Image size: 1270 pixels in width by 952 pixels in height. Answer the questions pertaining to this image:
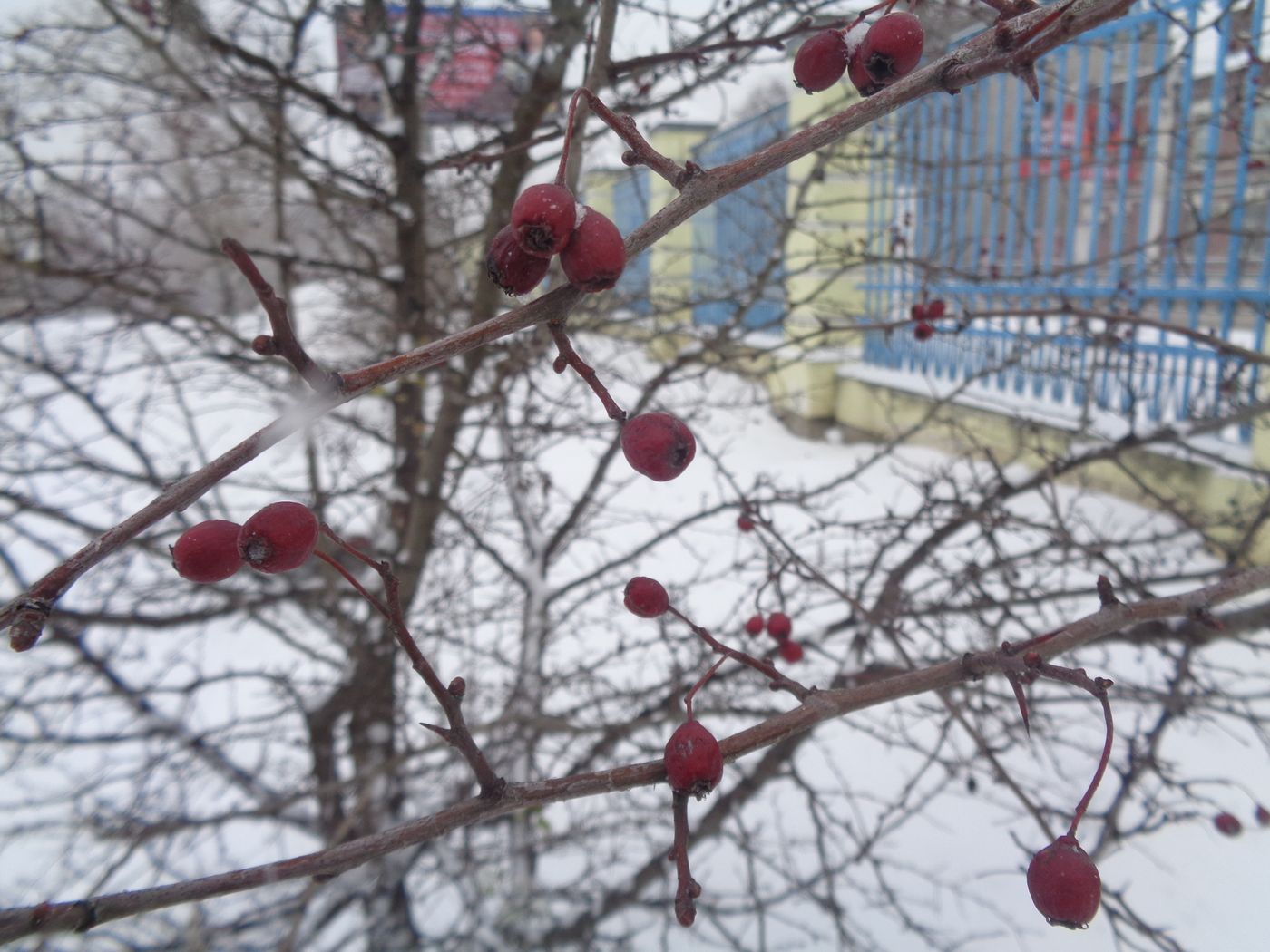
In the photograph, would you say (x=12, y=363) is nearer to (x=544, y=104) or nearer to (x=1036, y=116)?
(x=544, y=104)

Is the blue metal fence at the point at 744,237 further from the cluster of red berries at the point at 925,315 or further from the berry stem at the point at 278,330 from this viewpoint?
the berry stem at the point at 278,330

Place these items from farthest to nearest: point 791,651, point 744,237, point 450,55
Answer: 1. point 744,237
2. point 450,55
3. point 791,651

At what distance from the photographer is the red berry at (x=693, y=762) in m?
0.65

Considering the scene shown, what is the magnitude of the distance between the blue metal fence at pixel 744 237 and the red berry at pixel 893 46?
1702 millimetres

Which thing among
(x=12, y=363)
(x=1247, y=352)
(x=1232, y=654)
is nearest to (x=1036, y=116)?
(x=1232, y=654)

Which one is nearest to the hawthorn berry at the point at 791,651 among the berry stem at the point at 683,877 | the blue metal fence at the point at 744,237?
the berry stem at the point at 683,877

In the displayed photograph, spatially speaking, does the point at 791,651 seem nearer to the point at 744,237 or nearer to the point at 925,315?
the point at 925,315

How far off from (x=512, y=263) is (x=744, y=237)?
6301mm

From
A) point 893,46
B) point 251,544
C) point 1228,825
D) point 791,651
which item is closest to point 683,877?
point 251,544

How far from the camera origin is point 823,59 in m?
0.77

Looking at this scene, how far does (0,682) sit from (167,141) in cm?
239

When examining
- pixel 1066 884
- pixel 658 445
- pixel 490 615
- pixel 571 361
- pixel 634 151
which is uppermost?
pixel 634 151

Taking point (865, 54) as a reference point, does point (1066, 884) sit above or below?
below

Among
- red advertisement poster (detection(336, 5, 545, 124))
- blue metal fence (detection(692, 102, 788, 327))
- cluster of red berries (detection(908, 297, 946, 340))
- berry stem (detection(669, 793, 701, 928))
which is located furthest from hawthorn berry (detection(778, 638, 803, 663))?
red advertisement poster (detection(336, 5, 545, 124))
